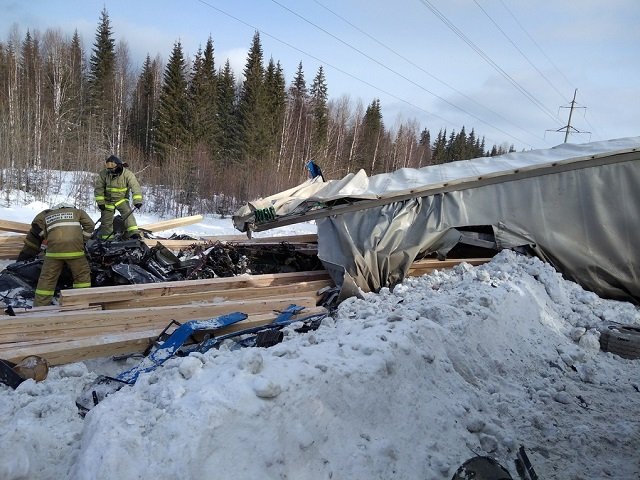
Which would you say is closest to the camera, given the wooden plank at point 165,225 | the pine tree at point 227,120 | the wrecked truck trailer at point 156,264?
the wrecked truck trailer at point 156,264

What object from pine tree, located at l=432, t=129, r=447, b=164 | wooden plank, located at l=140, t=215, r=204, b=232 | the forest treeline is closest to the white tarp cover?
wooden plank, located at l=140, t=215, r=204, b=232

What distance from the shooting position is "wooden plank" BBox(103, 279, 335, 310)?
530cm

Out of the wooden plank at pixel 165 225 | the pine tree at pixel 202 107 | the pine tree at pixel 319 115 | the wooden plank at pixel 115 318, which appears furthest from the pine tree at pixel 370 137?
the wooden plank at pixel 115 318

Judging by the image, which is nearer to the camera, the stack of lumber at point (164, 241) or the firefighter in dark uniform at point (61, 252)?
the firefighter in dark uniform at point (61, 252)

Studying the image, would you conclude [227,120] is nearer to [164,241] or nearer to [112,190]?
[112,190]

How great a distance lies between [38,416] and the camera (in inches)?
111

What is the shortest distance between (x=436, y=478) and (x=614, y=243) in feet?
18.1

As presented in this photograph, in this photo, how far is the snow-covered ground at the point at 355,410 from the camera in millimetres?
2127

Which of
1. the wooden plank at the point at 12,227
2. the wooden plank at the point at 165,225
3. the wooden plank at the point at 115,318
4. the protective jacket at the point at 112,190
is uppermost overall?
the protective jacket at the point at 112,190

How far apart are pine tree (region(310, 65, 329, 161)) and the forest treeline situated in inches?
4.7

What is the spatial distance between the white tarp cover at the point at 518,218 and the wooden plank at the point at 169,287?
0.68 m

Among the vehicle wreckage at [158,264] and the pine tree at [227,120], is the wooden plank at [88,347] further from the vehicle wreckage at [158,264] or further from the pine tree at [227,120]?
the pine tree at [227,120]

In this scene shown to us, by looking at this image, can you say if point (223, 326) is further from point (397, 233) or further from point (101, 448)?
point (397, 233)

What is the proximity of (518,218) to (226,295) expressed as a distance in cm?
468
